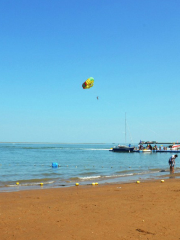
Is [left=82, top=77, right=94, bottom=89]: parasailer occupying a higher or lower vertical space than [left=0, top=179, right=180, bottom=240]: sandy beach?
higher

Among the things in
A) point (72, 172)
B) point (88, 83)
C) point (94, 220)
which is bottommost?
point (72, 172)

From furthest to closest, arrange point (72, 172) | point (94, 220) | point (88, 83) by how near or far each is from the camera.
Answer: point (88, 83) < point (72, 172) < point (94, 220)

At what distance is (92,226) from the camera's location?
6.73 m

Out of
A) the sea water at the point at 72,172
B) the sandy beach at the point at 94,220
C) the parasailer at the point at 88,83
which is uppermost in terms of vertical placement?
the parasailer at the point at 88,83

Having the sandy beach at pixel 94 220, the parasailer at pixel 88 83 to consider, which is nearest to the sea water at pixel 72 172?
the sandy beach at pixel 94 220

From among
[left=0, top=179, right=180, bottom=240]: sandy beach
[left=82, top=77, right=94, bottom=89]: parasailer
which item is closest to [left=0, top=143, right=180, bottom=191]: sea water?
[left=0, top=179, right=180, bottom=240]: sandy beach

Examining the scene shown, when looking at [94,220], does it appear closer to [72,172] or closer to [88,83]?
[72,172]

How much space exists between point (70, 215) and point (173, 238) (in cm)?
319

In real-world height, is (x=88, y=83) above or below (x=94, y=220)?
above

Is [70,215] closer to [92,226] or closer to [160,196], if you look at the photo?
[92,226]

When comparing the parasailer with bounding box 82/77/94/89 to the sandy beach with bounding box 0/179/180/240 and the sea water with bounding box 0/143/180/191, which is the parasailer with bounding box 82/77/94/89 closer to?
the sea water with bounding box 0/143/180/191

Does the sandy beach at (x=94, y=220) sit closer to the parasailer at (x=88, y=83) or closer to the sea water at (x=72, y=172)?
the sea water at (x=72, y=172)

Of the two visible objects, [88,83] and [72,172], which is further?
[88,83]

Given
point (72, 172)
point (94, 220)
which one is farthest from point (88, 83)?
point (94, 220)
